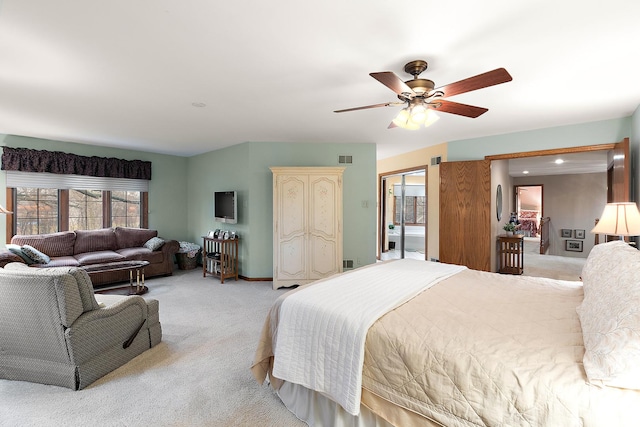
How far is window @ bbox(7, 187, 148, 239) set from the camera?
4.86m

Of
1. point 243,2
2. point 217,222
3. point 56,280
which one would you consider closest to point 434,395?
point 243,2

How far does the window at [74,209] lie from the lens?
486 centimetres

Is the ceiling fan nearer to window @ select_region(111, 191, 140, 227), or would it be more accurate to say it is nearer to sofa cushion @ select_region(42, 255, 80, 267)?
sofa cushion @ select_region(42, 255, 80, 267)

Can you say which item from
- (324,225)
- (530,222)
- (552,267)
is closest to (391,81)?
(324,225)

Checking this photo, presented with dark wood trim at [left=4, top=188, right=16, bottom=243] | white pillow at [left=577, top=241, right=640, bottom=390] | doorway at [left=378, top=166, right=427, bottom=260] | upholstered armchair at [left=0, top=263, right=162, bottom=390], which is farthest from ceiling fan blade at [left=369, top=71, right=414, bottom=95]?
dark wood trim at [left=4, top=188, right=16, bottom=243]

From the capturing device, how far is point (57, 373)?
2098 mm

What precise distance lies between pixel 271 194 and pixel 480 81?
3729 millimetres

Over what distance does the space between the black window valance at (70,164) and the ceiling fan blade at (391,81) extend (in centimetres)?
547

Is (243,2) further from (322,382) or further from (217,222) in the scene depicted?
(217,222)

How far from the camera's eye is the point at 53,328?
2.03m

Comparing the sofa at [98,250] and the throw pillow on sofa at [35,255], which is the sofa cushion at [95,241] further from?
the throw pillow on sofa at [35,255]

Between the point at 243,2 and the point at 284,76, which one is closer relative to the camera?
the point at 243,2

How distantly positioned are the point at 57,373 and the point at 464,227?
480 cm

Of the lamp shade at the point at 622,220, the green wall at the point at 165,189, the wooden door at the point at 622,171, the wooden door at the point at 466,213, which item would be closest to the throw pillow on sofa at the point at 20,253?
the green wall at the point at 165,189
